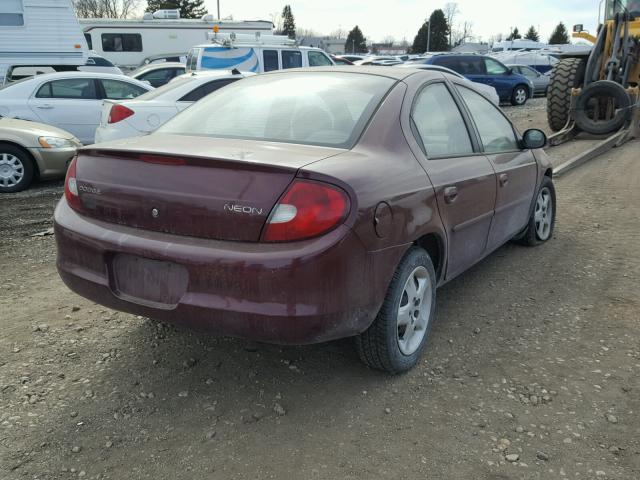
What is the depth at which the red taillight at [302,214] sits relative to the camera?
7.71 ft

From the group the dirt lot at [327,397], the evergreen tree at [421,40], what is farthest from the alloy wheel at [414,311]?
the evergreen tree at [421,40]

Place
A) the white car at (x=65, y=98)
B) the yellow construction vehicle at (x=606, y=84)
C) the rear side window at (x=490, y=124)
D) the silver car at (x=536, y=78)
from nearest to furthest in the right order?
the rear side window at (x=490, y=124), the white car at (x=65, y=98), the yellow construction vehicle at (x=606, y=84), the silver car at (x=536, y=78)

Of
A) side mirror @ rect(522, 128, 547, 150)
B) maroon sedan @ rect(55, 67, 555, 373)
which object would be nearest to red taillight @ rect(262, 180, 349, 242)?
maroon sedan @ rect(55, 67, 555, 373)

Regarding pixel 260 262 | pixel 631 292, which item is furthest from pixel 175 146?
pixel 631 292

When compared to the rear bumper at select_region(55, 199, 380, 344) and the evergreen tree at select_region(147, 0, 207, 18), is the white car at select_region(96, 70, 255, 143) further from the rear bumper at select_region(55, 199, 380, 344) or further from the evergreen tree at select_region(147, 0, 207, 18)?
the evergreen tree at select_region(147, 0, 207, 18)

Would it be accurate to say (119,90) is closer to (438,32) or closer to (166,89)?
(166,89)

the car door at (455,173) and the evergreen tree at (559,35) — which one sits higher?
the evergreen tree at (559,35)

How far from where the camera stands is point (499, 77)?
18938 mm

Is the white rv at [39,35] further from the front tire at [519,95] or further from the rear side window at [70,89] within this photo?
the front tire at [519,95]

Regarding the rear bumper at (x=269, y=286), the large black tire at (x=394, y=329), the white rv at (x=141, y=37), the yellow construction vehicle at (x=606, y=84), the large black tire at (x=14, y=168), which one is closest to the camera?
the rear bumper at (x=269, y=286)

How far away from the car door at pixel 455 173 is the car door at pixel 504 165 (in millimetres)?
168

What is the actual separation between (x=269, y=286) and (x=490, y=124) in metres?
2.50

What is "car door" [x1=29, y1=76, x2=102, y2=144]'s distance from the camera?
8992 millimetres

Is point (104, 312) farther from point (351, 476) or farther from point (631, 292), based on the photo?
point (631, 292)
